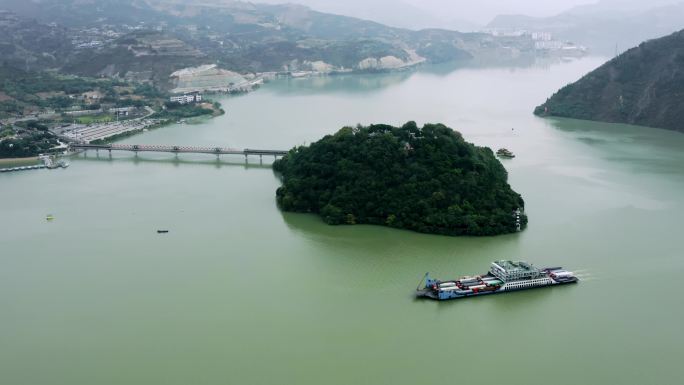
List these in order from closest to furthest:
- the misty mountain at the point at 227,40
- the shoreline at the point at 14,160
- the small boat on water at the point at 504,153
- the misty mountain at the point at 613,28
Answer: the small boat on water at the point at 504,153 < the shoreline at the point at 14,160 < the misty mountain at the point at 227,40 < the misty mountain at the point at 613,28

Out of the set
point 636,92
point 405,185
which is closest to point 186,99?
point 405,185

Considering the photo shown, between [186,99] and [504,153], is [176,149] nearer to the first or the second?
[504,153]

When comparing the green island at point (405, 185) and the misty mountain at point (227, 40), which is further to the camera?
the misty mountain at point (227, 40)

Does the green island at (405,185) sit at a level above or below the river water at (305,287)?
above

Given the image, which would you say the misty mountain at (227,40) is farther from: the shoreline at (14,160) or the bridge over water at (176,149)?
the shoreline at (14,160)

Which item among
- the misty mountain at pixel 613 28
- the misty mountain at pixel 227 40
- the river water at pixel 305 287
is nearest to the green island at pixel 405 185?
the river water at pixel 305 287

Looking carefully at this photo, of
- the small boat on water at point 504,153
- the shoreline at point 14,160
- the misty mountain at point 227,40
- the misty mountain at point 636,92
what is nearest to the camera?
the small boat on water at point 504,153

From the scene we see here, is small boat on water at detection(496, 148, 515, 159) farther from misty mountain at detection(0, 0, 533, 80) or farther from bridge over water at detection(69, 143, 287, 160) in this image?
misty mountain at detection(0, 0, 533, 80)
